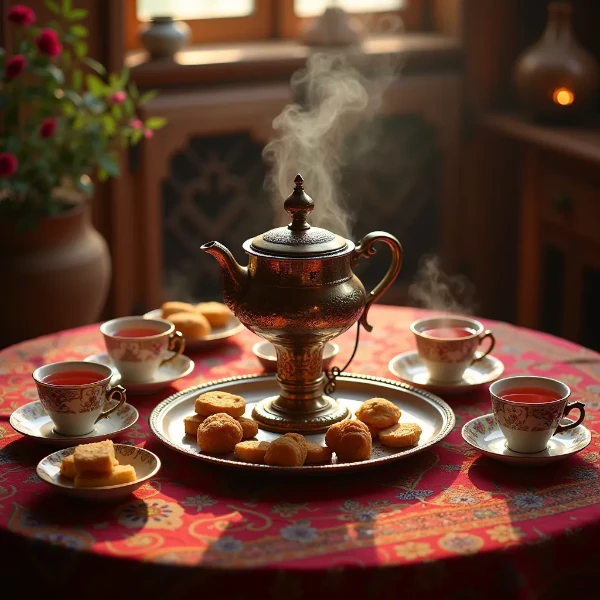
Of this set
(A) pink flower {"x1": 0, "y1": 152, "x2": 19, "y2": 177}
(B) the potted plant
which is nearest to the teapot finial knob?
(A) pink flower {"x1": 0, "y1": 152, "x2": 19, "y2": 177}

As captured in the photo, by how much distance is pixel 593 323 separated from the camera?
3355 millimetres

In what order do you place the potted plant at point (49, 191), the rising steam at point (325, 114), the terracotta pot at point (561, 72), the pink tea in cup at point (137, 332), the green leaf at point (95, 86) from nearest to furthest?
the pink tea in cup at point (137, 332)
the potted plant at point (49, 191)
the green leaf at point (95, 86)
the terracotta pot at point (561, 72)
the rising steam at point (325, 114)

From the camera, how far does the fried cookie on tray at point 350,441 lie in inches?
55.7

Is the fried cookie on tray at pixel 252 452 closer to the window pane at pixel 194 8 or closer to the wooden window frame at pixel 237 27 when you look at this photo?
the window pane at pixel 194 8

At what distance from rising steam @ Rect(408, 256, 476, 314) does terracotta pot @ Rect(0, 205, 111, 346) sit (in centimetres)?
147

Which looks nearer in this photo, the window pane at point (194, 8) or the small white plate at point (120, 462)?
the small white plate at point (120, 462)

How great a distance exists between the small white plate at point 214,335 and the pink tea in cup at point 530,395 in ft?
1.97

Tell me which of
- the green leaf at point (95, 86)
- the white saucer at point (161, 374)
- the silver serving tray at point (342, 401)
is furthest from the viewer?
the green leaf at point (95, 86)

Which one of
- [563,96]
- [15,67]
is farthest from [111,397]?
[563,96]

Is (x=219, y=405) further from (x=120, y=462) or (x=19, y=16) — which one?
(x=19, y=16)

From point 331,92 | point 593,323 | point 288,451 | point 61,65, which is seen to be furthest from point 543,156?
point 288,451

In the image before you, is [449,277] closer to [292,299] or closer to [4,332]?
[4,332]

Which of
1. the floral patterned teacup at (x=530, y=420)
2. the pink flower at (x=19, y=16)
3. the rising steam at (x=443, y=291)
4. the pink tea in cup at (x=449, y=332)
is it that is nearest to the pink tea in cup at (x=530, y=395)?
the floral patterned teacup at (x=530, y=420)

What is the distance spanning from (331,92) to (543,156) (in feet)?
3.12
